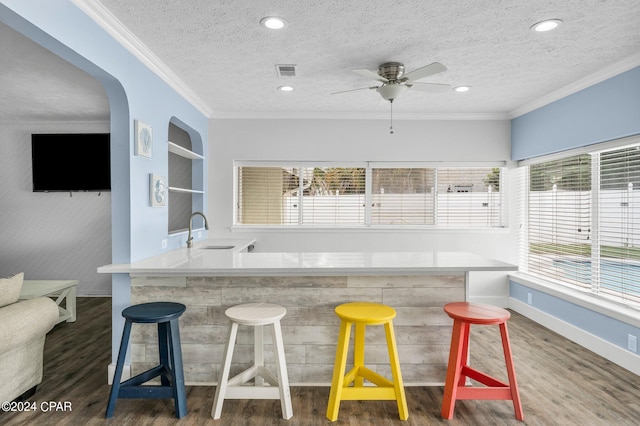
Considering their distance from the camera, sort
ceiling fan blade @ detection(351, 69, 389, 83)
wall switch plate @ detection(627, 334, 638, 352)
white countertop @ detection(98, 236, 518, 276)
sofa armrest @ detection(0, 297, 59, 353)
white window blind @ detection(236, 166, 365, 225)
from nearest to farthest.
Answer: sofa armrest @ detection(0, 297, 59, 353) < white countertop @ detection(98, 236, 518, 276) < ceiling fan blade @ detection(351, 69, 389, 83) < wall switch plate @ detection(627, 334, 638, 352) < white window blind @ detection(236, 166, 365, 225)

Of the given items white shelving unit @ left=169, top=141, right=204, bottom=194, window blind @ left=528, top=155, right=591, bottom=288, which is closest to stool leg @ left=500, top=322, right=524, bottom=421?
window blind @ left=528, top=155, right=591, bottom=288

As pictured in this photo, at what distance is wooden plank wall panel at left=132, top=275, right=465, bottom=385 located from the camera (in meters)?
2.56

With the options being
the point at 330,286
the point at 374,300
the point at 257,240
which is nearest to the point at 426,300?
the point at 374,300

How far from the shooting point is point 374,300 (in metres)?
2.57

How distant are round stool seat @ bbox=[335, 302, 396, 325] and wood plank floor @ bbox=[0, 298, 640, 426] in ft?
2.06

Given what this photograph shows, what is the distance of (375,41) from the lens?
2.65 m

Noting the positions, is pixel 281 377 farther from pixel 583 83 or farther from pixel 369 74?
pixel 583 83

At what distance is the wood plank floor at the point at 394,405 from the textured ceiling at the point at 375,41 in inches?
97.8

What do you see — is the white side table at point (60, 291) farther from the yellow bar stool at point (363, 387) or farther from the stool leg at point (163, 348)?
the yellow bar stool at point (363, 387)

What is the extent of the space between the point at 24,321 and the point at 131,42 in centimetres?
198

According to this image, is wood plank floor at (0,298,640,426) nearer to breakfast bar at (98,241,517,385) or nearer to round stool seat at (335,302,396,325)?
breakfast bar at (98,241,517,385)

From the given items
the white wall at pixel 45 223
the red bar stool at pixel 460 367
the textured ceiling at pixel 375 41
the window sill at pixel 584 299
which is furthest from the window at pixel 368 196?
the red bar stool at pixel 460 367

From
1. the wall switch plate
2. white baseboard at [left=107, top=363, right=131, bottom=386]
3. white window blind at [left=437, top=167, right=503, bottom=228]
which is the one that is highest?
white window blind at [left=437, top=167, right=503, bottom=228]

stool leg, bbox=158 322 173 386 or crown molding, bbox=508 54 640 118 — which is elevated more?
crown molding, bbox=508 54 640 118
